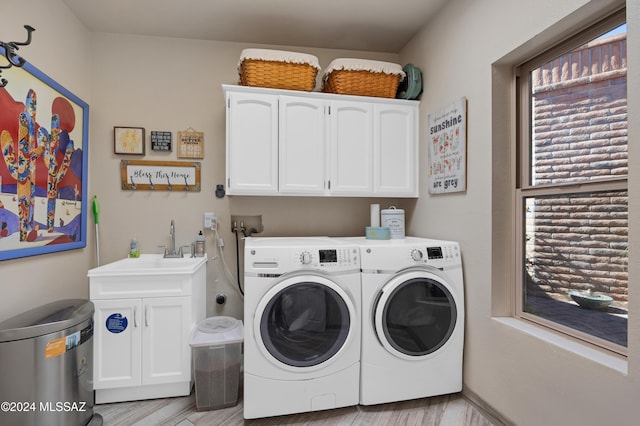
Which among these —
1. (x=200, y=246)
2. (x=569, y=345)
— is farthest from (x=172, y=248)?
(x=569, y=345)

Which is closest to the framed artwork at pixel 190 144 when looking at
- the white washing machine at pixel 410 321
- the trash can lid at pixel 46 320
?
the trash can lid at pixel 46 320

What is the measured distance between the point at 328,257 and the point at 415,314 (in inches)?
25.6

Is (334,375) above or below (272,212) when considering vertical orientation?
below

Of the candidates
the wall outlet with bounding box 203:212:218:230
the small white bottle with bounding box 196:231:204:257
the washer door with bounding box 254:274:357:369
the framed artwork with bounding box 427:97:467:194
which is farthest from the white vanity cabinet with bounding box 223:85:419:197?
the washer door with bounding box 254:274:357:369

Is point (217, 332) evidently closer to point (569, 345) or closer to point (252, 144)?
point (252, 144)

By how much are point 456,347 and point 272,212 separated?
1711mm

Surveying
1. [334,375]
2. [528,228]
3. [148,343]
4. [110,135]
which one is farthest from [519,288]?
[110,135]

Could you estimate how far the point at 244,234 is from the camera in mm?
2738

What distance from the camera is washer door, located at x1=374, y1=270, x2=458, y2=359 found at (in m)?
1.92

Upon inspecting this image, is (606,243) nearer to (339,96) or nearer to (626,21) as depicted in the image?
(626,21)

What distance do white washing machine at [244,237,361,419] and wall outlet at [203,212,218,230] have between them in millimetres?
935

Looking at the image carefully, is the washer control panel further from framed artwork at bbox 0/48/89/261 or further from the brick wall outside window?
framed artwork at bbox 0/48/89/261

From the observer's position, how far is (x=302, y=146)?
2350mm

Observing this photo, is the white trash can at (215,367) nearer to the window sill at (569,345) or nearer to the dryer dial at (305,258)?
the dryer dial at (305,258)
